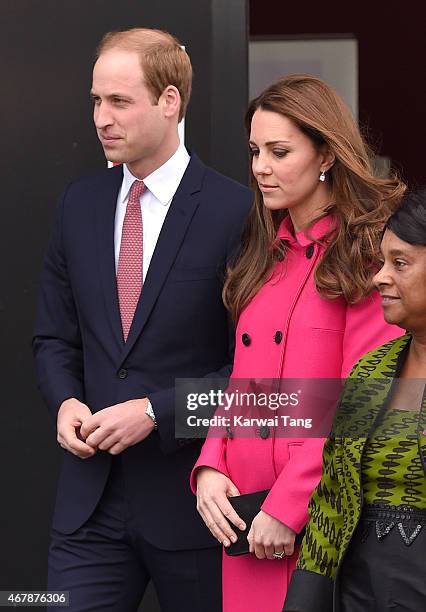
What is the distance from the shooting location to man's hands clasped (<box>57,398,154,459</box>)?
3.70 m

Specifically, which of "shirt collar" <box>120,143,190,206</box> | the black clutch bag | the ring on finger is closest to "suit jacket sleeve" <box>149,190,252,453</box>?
"shirt collar" <box>120,143,190,206</box>

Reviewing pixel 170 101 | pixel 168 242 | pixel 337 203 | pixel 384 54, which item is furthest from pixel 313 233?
pixel 384 54

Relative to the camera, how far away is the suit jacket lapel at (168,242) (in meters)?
3.80

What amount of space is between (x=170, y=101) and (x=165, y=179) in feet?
0.75

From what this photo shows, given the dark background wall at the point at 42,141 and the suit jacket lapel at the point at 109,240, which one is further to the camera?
the dark background wall at the point at 42,141

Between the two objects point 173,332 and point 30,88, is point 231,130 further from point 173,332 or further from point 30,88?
point 173,332

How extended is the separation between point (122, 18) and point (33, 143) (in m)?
0.55

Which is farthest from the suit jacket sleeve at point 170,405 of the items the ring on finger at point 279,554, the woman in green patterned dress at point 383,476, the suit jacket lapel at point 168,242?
the woman in green patterned dress at point 383,476

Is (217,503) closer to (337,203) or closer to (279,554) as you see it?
(279,554)

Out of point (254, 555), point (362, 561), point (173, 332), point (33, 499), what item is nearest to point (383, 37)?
point (33, 499)

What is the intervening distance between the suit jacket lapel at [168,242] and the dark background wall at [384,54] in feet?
11.2

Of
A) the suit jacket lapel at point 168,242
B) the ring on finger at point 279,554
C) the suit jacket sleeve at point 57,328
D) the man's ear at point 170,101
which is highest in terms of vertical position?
the man's ear at point 170,101

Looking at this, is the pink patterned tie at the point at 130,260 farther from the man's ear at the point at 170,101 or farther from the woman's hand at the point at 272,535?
the woman's hand at the point at 272,535

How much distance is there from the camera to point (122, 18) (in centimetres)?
490
